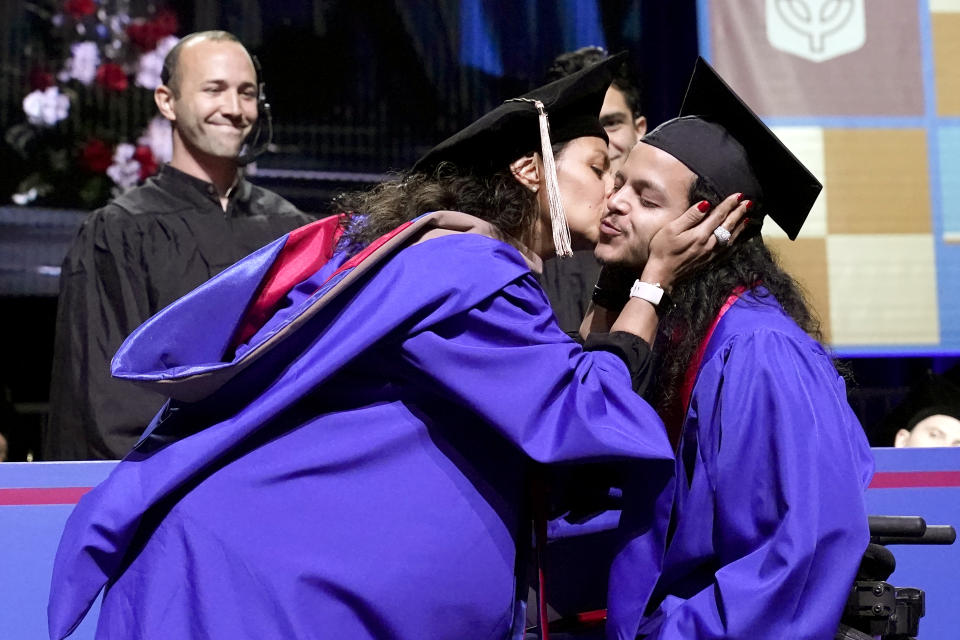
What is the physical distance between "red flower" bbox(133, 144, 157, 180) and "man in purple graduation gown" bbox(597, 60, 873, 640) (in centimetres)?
287

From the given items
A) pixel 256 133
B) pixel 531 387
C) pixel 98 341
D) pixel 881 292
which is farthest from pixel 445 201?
pixel 881 292

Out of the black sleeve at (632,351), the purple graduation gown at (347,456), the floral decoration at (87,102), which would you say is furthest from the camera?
the floral decoration at (87,102)

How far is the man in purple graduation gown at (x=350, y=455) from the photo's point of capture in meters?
1.95

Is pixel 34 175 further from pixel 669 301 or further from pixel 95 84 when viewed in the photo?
pixel 669 301

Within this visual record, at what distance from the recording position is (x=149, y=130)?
486cm

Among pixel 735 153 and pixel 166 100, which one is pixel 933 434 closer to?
pixel 735 153

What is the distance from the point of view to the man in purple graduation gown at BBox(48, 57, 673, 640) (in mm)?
1954

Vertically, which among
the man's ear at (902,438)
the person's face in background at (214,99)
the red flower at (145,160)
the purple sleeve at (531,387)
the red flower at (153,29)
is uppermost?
the red flower at (153,29)

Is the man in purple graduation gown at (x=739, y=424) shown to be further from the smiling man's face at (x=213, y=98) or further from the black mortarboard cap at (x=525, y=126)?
the smiling man's face at (x=213, y=98)

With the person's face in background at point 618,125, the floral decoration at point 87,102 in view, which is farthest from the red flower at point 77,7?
the person's face in background at point 618,125

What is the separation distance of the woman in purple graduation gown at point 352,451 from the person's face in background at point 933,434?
220 cm

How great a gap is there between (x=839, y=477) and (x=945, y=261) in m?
2.66

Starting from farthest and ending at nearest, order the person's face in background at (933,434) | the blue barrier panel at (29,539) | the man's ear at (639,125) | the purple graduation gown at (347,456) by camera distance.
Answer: the man's ear at (639,125)
the person's face in background at (933,434)
the blue barrier panel at (29,539)
the purple graduation gown at (347,456)

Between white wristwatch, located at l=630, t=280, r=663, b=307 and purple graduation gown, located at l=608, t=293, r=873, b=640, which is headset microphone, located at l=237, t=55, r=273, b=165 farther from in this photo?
purple graduation gown, located at l=608, t=293, r=873, b=640
